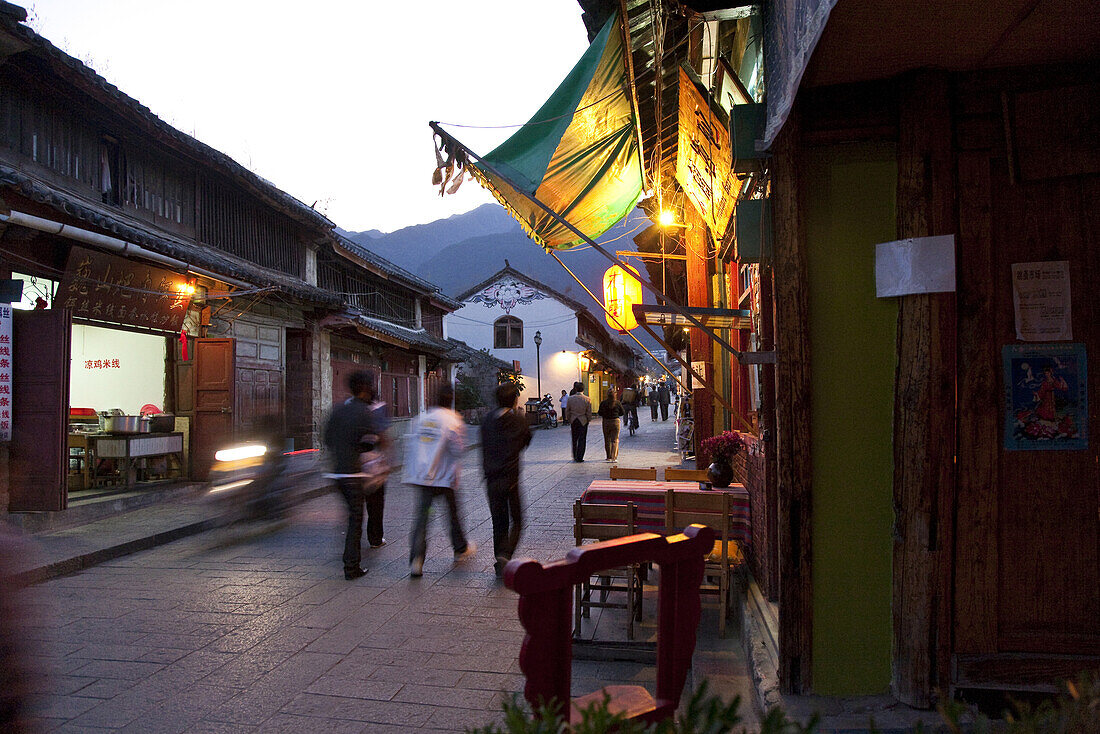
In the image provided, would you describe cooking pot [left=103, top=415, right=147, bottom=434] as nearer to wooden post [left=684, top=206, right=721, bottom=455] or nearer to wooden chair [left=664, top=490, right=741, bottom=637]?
wooden post [left=684, top=206, right=721, bottom=455]

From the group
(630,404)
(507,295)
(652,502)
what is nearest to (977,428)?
(652,502)

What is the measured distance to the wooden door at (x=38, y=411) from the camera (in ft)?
27.5

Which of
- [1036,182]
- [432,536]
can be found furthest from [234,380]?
[1036,182]

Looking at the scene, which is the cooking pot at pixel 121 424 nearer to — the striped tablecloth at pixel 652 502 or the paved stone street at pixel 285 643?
the paved stone street at pixel 285 643

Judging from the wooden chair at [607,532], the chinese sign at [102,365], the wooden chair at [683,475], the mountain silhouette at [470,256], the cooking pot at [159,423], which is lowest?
the wooden chair at [607,532]

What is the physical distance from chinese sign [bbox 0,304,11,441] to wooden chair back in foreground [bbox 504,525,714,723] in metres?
8.91

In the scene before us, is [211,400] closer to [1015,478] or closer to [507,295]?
[1015,478]

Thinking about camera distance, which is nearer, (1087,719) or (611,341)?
(1087,719)

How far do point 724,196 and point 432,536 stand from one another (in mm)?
5246

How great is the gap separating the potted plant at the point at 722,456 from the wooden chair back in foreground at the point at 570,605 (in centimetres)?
344

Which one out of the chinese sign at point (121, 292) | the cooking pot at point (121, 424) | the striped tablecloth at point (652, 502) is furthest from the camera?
the cooking pot at point (121, 424)

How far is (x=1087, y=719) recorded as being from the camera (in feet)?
5.05

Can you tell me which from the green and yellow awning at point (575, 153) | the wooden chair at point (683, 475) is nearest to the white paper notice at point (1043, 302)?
the green and yellow awning at point (575, 153)

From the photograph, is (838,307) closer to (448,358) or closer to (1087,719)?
(1087,719)
